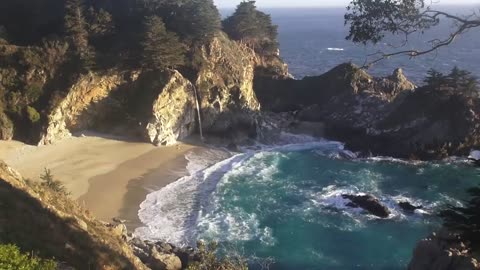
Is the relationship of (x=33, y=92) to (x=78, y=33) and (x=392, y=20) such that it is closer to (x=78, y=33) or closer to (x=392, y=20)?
(x=78, y=33)

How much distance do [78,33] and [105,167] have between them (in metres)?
15.6

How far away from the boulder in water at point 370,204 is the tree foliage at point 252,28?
3485cm

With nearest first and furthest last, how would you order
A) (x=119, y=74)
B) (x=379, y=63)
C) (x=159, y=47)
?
(x=159, y=47) < (x=119, y=74) < (x=379, y=63)

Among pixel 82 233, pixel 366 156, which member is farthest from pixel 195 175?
pixel 82 233

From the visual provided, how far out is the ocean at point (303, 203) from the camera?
3061 centimetres

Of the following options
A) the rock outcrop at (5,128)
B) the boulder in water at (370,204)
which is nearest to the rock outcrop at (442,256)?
the boulder in water at (370,204)

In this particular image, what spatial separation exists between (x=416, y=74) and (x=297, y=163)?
2000 inches

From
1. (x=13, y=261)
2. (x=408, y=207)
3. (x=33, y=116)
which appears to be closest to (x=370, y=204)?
(x=408, y=207)

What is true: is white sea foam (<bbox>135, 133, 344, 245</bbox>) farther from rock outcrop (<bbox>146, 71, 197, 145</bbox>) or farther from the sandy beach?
rock outcrop (<bbox>146, 71, 197, 145</bbox>)

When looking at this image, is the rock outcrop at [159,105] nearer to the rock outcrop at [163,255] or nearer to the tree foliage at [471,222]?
the rock outcrop at [163,255]

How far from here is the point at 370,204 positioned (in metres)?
36.3

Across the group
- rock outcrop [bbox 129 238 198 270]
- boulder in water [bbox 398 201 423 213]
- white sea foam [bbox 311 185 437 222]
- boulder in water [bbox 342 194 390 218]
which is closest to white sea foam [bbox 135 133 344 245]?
rock outcrop [bbox 129 238 198 270]

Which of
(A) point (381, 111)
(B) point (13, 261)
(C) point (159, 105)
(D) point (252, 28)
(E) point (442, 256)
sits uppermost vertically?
(D) point (252, 28)

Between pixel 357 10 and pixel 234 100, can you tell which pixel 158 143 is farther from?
pixel 357 10
